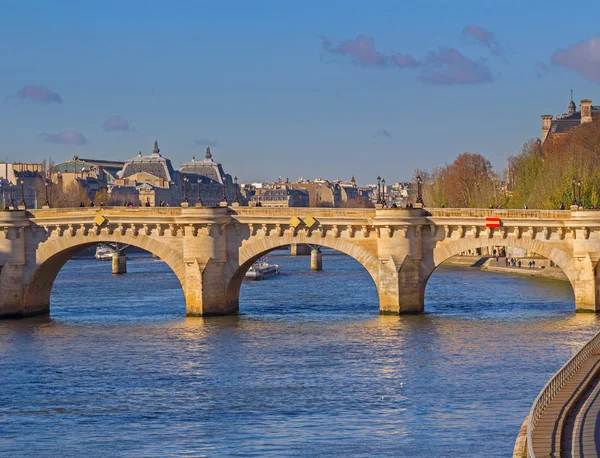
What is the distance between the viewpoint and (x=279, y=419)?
139 ft

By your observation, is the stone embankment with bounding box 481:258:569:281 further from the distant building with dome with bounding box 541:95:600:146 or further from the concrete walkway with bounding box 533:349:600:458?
the concrete walkway with bounding box 533:349:600:458

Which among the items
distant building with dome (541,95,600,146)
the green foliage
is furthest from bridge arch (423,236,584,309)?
distant building with dome (541,95,600,146)

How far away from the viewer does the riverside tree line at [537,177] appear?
10550 cm

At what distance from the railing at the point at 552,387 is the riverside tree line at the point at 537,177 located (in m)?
42.3

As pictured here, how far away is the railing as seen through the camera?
29.8 m

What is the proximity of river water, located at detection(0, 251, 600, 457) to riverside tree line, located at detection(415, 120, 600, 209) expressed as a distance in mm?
22552

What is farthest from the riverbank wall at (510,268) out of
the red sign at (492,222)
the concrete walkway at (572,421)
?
the concrete walkway at (572,421)

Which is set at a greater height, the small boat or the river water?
the small boat

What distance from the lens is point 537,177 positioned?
118m

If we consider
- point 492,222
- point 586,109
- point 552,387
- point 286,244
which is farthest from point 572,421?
point 586,109

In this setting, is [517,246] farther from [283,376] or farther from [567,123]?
[567,123]

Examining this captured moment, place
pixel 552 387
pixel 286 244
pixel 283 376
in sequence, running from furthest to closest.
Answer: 1. pixel 286 244
2. pixel 283 376
3. pixel 552 387

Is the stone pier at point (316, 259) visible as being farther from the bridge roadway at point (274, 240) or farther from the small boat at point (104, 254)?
the bridge roadway at point (274, 240)

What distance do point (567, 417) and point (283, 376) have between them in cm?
1867
